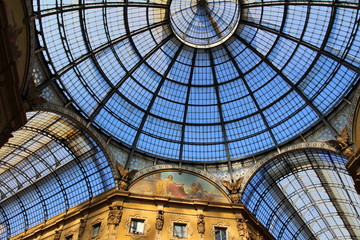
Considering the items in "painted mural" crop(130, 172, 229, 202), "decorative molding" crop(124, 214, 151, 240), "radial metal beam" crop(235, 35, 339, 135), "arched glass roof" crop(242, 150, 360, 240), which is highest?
"radial metal beam" crop(235, 35, 339, 135)

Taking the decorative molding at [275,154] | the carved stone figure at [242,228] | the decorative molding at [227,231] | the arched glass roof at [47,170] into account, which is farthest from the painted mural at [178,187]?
the arched glass roof at [47,170]

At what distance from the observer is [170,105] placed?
118 feet

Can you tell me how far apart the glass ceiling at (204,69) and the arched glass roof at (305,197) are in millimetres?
3438

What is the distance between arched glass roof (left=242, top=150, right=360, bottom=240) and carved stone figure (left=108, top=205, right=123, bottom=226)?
13917 millimetres

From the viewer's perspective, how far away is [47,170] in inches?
1462

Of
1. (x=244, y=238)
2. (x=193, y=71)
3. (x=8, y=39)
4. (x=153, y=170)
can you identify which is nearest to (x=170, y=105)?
(x=193, y=71)

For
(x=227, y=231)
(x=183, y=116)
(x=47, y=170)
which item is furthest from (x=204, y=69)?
(x=47, y=170)

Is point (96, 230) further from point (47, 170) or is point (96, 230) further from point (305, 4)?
point (305, 4)

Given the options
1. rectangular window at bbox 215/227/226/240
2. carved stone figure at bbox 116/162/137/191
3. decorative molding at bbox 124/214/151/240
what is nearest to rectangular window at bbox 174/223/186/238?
decorative molding at bbox 124/214/151/240

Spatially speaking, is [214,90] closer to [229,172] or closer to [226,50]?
[226,50]

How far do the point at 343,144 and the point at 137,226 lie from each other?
785 inches

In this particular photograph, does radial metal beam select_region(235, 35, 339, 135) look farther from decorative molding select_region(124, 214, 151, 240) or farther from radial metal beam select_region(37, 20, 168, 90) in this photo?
decorative molding select_region(124, 214, 151, 240)

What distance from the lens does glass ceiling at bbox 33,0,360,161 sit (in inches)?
1112

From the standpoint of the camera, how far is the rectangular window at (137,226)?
2692 cm
